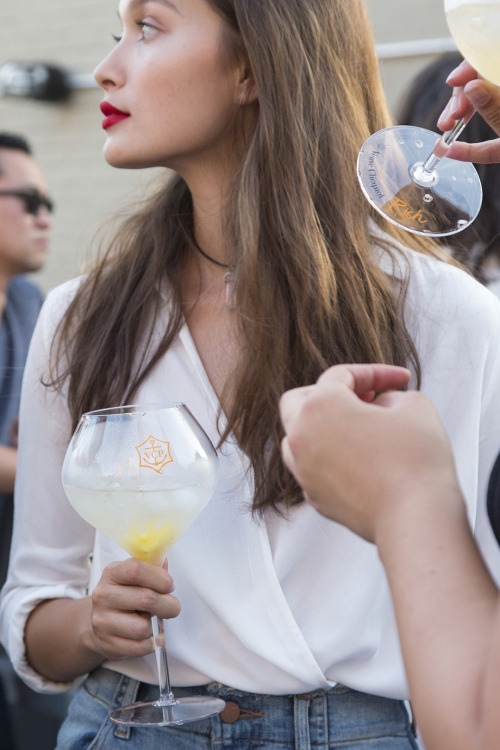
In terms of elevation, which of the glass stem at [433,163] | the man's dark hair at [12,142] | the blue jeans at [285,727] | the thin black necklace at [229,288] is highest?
the man's dark hair at [12,142]

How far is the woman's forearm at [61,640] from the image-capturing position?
1456 mm

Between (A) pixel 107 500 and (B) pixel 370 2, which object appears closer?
(A) pixel 107 500

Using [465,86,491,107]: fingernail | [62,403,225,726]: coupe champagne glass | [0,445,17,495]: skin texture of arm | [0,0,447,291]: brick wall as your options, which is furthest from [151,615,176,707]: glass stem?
[0,0,447,291]: brick wall

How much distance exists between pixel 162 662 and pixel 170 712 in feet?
0.26

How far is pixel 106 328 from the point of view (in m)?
1.65

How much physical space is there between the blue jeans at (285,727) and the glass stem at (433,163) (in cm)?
81

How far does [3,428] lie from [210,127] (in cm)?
150

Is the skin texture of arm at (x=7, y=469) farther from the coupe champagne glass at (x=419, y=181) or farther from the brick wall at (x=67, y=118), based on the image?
the brick wall at (x=67, y=118)

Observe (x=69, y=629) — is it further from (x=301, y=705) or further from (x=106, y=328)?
(x=106, y=328)

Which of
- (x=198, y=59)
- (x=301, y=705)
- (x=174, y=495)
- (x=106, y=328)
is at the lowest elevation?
(x=301, y=705)

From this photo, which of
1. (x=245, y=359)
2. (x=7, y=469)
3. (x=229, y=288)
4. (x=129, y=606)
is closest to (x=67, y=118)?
(x=7, y=469)

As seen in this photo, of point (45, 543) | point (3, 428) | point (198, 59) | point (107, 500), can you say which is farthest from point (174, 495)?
point (3, 428)

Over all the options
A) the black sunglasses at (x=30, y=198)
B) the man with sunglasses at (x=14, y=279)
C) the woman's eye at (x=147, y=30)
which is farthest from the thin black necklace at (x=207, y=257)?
the black sunglasses at (x=30, y=198)

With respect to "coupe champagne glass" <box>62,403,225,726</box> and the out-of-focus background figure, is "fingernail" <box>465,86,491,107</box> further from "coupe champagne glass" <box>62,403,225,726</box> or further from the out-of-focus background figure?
the out-of-focus background figure
